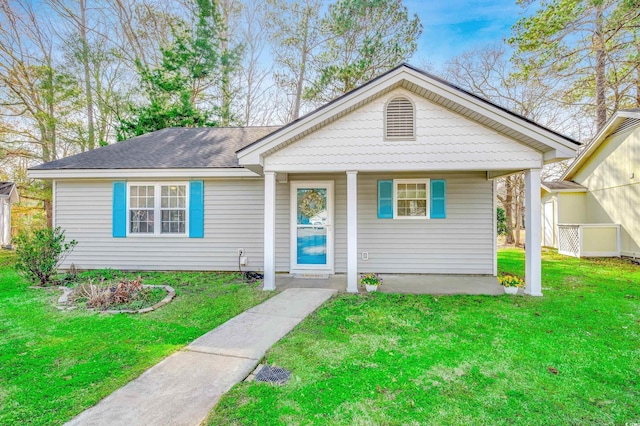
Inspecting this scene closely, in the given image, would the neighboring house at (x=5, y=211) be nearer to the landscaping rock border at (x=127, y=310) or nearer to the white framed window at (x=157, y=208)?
the white framed window at (x=157, y=208)

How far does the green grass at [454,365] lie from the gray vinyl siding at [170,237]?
3.53m

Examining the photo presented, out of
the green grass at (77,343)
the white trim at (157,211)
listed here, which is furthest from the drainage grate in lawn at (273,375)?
the white trim at (157,211)

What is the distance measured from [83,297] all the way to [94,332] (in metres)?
1.82

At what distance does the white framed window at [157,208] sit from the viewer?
7.70 metres

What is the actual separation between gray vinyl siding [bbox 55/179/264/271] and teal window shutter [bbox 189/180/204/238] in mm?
123

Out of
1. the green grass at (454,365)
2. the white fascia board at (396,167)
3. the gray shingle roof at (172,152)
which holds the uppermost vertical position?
the gray shingle roof at (172,152)

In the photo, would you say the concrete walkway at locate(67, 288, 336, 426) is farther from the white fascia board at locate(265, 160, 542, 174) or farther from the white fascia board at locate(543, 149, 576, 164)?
the white fascia board at locate(543, 149, 576, 164)

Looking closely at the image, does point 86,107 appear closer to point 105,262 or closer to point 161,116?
point 161,116

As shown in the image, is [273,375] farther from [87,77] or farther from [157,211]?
[87,77]

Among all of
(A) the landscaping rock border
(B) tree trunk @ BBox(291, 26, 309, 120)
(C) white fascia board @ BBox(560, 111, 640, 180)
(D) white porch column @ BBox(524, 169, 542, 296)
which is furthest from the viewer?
(B) tree trunk @ BBox(291, 26, 309, 120)

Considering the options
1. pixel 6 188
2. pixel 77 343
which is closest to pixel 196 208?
pixel 77 343

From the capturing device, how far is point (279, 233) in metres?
7.54

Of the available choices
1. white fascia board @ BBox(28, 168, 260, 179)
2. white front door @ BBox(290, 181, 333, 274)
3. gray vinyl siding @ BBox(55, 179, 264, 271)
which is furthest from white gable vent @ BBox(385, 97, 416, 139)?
gray vinyl siding @ BBox(55, 179, 264, 271)

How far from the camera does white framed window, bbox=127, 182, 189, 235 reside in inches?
303
